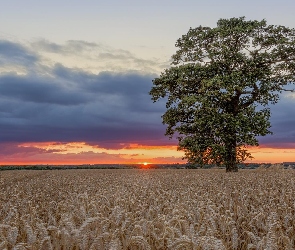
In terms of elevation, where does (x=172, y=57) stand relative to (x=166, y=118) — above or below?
above

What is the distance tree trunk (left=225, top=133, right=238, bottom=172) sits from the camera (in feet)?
107

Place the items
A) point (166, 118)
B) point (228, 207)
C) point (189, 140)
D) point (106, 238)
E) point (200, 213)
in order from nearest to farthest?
1. point (106, 238)
2. point (200, 213)
3. point (228, 207)
4. point (189, 140)
5. point (166, 118)

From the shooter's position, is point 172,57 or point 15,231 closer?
point 15,231

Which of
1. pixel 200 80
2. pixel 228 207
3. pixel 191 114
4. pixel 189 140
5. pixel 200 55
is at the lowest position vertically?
pixel 228 207

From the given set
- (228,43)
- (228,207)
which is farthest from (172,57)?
(228,207)

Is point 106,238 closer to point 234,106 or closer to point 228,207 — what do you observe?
point 228,207

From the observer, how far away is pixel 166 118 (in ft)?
117

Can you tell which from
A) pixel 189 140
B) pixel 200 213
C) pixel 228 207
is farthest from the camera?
pixel 189 140

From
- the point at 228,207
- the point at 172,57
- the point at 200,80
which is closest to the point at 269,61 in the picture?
the point at 200,80

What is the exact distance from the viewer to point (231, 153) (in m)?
33.1

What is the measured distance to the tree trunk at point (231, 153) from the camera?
32.5 meters

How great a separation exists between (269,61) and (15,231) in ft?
106

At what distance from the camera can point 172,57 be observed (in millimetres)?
36500

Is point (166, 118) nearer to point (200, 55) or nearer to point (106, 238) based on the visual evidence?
point (200, 55)
